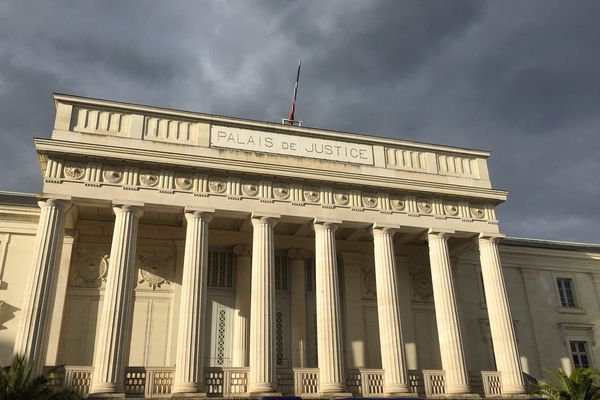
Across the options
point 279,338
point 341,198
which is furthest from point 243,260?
point 341,198

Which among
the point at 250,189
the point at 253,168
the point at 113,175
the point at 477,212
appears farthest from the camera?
the point at 477,212

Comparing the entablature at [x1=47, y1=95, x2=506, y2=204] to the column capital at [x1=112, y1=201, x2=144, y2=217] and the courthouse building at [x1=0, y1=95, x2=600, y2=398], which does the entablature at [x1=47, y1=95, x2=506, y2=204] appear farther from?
the column capital at [x1=112, y1=201, x2=144, y2=217]

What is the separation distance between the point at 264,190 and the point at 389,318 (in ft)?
21.9

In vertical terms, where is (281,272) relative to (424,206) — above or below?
below

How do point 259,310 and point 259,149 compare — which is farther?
point 259,149

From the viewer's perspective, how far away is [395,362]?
19.4 metres

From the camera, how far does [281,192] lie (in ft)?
68.1

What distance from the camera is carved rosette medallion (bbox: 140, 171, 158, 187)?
63.8 ft

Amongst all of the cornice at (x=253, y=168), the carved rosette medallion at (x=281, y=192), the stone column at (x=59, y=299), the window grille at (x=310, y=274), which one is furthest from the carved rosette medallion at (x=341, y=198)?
the stone column at (x=59, y=299)

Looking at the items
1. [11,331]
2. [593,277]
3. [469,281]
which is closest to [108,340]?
[11,331]

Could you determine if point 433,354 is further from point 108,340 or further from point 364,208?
point 108,340

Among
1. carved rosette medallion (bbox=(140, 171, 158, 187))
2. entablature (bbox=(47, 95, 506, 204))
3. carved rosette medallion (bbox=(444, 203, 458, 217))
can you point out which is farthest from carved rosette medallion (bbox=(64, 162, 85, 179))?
carved rosette medallion (bbox=(444, 203, 458, 217))

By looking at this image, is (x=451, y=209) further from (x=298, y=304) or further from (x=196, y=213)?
(x=196, y=213)

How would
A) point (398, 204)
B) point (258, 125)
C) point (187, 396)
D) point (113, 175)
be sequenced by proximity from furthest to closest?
1. point (398, 204)
2. point (258, 125)
3. point (113, 175)
4. point (187, 396)
